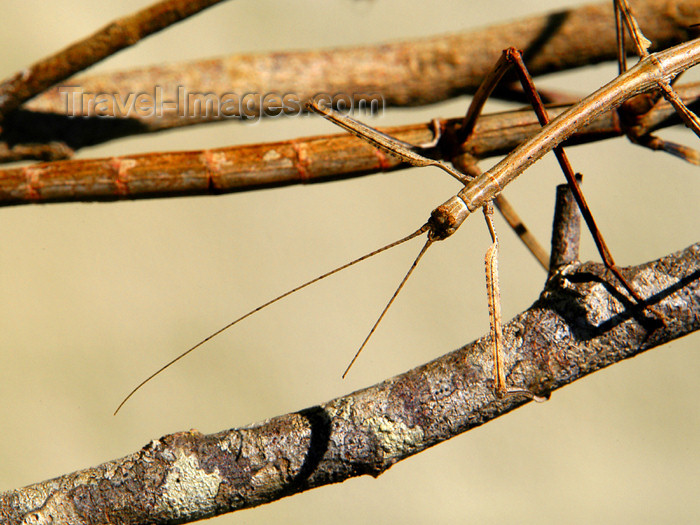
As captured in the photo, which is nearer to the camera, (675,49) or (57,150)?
(675,49)

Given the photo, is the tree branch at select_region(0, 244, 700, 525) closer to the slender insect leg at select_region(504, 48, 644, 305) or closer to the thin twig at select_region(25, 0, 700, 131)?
the slender insect leg at select_region(504, 48, 644, 305)

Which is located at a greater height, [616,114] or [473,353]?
[616,114]

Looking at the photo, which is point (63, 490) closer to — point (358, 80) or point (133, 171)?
point (133, 171)

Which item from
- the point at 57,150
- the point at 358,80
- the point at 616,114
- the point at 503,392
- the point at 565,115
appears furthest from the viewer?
the point at 358,80

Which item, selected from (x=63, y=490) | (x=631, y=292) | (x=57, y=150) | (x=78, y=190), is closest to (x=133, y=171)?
(x=78, y=190)

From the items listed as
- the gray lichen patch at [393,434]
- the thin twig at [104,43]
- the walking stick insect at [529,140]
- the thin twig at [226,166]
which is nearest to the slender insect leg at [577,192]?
the walking stick insect at [529,140]

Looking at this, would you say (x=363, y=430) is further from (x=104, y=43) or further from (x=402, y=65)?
(x=402, y=65)

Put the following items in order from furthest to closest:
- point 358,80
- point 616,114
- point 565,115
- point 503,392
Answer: point 358,80
point 616,114
point 565,115
point 503,392

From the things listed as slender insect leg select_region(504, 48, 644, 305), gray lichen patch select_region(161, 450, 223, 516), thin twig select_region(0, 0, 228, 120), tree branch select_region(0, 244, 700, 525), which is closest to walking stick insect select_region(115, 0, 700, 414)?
slender insect leg select_region(504, 48, 644, 305)
